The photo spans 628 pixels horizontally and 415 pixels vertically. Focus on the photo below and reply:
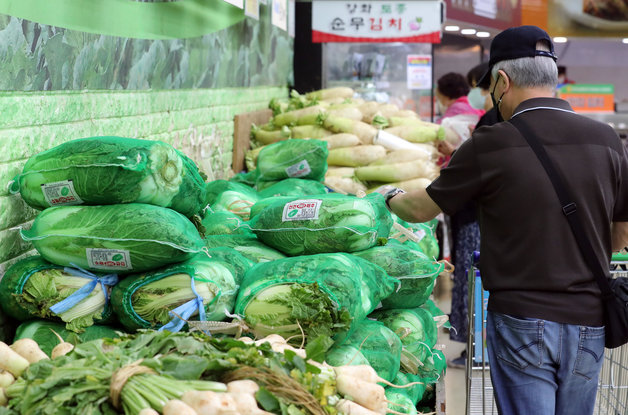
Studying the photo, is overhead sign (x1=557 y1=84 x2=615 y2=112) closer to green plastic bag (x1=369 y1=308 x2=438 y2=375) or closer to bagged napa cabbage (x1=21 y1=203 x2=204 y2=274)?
green plastic bag (x1=369 y1=308 x2=438 y2=375)

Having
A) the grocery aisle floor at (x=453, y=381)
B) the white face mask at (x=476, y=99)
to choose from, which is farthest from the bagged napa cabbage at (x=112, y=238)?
the white face mask at (x=476, y=99)

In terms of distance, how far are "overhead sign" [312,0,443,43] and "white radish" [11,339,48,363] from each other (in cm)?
596

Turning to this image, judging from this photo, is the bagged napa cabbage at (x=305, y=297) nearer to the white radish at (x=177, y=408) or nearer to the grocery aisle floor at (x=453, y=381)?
the white radish at (x=177, y=408)

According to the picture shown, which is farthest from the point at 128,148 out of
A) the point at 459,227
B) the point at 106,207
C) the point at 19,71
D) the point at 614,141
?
the point at 459,227

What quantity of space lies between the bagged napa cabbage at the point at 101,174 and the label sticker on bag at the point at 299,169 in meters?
2.03

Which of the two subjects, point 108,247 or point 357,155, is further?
point 357,155

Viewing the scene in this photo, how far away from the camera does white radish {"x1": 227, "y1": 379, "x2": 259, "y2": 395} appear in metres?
1.70

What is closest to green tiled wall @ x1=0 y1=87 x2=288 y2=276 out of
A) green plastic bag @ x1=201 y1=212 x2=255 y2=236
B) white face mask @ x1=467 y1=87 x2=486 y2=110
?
green plastic bag @ x1=201 y1=212 x2=255 y2=236

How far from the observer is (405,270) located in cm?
304

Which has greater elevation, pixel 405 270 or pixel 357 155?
pixel 357 155

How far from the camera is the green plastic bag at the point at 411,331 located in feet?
9.56

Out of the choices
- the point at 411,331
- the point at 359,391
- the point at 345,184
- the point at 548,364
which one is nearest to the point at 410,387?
the point at 411,331

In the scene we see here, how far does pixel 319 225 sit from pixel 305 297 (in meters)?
0.64

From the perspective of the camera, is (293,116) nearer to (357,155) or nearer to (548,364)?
(357,155)
